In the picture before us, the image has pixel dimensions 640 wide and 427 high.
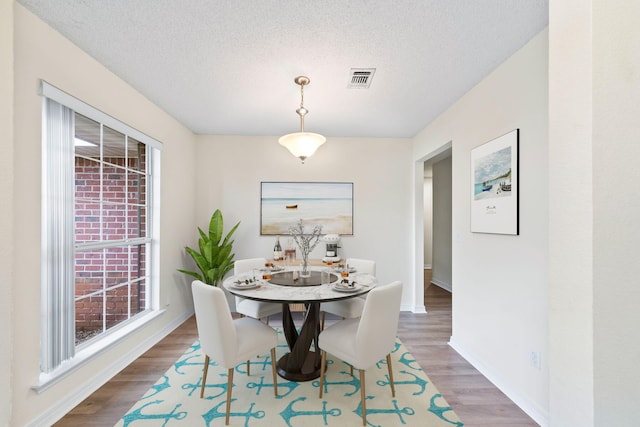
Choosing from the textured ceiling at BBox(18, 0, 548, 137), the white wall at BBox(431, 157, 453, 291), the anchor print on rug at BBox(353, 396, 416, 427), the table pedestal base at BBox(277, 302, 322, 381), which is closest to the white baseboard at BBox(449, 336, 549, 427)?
the anchor print on rug at BBox(353, 396, 416, 427)

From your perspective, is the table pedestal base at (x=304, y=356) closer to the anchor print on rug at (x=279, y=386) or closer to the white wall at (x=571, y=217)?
the anchor print on rug at (x=279, y=386)

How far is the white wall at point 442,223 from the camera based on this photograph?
541cm

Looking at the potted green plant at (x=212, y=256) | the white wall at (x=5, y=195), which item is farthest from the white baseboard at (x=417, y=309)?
the white wall at (x=5, y=195)

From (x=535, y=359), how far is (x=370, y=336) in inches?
46.6

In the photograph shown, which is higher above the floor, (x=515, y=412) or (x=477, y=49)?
(x=477, y=49)

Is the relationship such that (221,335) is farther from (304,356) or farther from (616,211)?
(616,211)

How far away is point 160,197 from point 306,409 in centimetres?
266

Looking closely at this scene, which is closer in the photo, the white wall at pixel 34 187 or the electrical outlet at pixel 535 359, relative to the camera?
the white wall at pixel 34 187

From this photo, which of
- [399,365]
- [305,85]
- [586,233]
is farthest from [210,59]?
[399,365]

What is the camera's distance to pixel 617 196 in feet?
2.55

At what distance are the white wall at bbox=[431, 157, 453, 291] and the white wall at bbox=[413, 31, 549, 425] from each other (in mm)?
2742

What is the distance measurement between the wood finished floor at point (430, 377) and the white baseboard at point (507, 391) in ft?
0.12

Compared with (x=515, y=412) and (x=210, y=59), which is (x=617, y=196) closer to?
(x=515, y=412)

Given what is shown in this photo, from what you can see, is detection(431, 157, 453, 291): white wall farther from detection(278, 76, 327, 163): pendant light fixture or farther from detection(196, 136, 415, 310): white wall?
detection(278, 76, 327, 163): pendant light fixture
